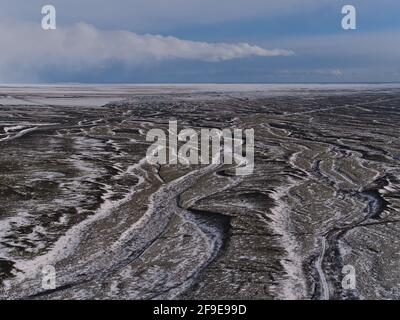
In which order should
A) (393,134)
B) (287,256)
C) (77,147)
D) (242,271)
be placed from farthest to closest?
(393,134), (77,147), (287,256), (242,271)

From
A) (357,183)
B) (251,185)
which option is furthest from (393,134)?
(251,185)

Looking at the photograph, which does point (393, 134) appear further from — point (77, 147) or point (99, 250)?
point (99, 250)

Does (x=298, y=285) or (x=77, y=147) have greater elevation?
(x=77, y=147)
